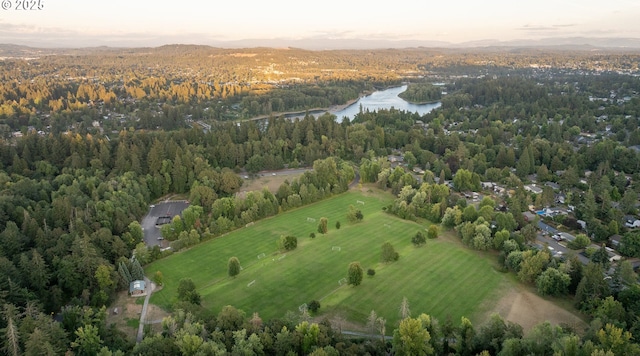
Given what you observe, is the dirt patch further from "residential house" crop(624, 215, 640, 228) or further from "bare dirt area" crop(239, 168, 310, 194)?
"bare dirt area" crop(239, 168, 310, 194)

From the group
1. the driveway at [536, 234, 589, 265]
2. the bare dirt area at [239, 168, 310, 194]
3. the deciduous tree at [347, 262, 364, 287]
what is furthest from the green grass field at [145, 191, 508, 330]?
the bare dirt area at [239, 168, 310, 194]

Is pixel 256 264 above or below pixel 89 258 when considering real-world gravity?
below

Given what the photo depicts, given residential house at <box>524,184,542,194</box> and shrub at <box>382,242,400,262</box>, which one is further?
residential house at <box>524,184,542,194</box>

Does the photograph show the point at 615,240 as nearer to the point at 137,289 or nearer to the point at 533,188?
the point at 533,188

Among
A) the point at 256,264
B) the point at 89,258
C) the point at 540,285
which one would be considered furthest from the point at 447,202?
the point at 89,258

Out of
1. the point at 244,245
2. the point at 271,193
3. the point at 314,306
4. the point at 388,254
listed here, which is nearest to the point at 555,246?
the point at 388,254

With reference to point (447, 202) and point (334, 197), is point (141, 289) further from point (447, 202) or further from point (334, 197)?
point (447, 202)
